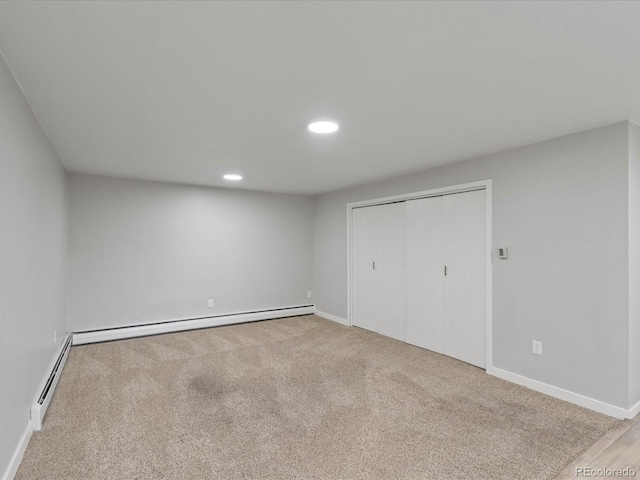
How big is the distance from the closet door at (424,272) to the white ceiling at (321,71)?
117cm

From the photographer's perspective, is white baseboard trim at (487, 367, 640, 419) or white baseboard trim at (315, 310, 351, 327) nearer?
white baseboard trim at (487, 367, 640, 419)

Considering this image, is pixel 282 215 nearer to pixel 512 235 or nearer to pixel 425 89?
pixel 512 235

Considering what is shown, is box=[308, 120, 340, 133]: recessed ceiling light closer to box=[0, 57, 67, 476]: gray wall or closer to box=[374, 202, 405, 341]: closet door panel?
box=[0, 57, 67, 476]: gray wall

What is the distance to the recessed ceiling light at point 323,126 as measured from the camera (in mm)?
2578

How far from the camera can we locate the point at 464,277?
3752 millimetres

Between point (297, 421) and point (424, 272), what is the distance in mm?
2476

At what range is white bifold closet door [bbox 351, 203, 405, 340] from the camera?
4.64 metres

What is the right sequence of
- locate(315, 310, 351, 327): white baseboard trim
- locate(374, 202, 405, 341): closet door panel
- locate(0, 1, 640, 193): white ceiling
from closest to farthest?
locate(0, 1, 640, 193): white ceiling < locate(374, 202, 405, 341): closet door panel < locate(315, 310, 351, 327): white baseboard trim

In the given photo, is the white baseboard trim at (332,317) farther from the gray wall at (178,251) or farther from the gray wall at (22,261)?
the gray wall at (22,261)

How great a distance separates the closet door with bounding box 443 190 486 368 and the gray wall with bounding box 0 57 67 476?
3.76 meters

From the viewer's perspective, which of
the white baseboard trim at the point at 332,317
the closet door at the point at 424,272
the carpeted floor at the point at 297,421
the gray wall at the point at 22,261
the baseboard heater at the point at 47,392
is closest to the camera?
the gray wall at the point at 22,261

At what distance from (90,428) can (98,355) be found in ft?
5.99

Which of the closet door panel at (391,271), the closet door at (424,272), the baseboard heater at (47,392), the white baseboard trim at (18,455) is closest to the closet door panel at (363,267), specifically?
the closet door panel at (391,271)

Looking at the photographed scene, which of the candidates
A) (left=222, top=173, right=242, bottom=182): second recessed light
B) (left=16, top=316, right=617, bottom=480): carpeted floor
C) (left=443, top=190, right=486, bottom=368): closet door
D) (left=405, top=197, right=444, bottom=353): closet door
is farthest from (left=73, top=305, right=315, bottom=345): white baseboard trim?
(left=443, top=190, right=486, bottom=368): closet door
